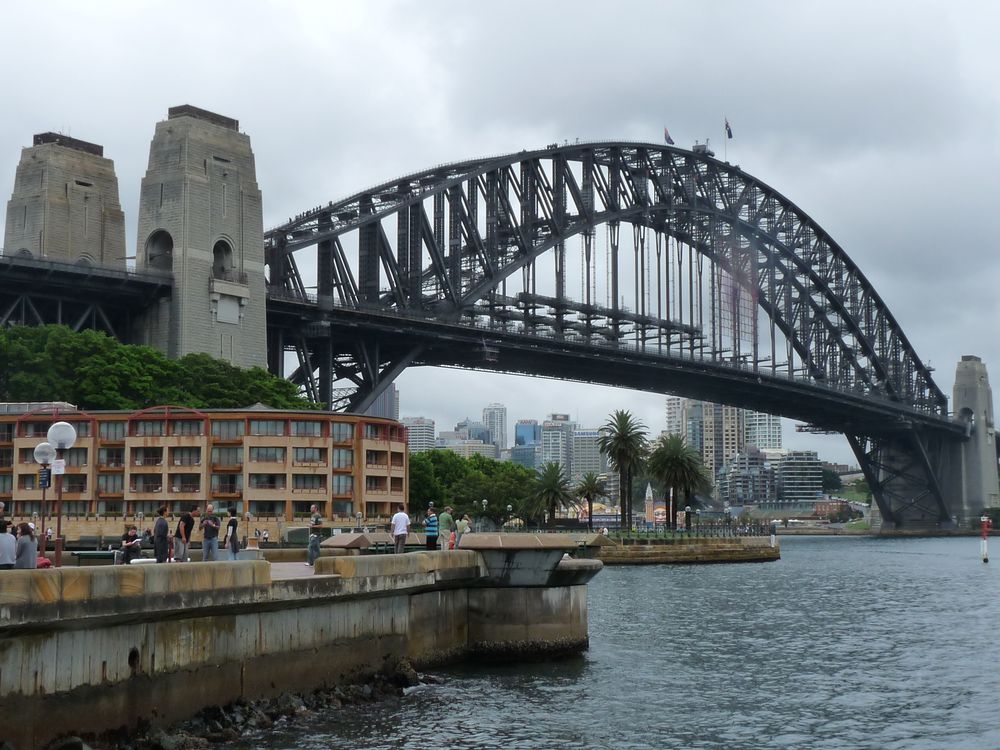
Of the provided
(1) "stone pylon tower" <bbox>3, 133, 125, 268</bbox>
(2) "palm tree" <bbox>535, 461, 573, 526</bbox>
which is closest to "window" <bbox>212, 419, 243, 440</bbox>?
(1) "stone pylon tower" <bbox>3, 133, 125, 268</bbox>

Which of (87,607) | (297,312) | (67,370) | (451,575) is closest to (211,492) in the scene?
(67,370)

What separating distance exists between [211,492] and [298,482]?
559 centimetres

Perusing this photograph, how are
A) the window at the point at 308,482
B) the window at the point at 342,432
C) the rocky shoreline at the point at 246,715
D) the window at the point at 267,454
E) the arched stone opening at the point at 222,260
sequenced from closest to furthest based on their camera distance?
1. the rocky shoreline at the point at 246,715
2. the window at the point at 267,454
3. the window at the point at 308,482
4. the window at the point at 342,432
5. the arched stone opening at the point at 222,260

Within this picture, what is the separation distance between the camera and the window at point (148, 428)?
283ft

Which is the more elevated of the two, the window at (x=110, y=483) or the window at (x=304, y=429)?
the window at (x=304, y=429)

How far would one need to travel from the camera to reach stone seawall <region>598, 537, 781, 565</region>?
338 feet

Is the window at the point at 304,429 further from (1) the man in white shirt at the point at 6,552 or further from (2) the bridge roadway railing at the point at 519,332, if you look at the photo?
(1) the man in white shirt at the point at 6,552

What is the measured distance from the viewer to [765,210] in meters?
190

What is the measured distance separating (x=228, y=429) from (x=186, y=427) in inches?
106

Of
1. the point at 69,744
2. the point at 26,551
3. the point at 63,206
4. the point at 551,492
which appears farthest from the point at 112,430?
the point at 69,744

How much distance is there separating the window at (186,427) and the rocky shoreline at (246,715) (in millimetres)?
54521

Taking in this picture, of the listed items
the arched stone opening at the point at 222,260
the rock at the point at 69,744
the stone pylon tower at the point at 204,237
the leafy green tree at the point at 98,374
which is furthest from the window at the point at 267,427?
the rock at the point at 69,744

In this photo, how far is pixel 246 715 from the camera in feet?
91.1

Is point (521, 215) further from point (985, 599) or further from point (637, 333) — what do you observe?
point (985, 599)
